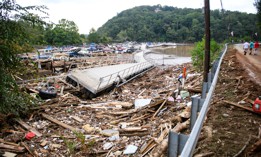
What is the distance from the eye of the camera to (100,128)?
376 inches

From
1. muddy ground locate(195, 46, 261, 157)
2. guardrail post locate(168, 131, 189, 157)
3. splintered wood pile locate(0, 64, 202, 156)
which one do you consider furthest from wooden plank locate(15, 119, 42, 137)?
guardrail post locate(168, 131, 189, 157)

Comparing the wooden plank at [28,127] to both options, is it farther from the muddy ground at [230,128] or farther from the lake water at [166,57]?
the lake water at [166,57]

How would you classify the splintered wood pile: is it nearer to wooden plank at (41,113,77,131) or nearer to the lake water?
wooden plank at (41,113,77,131)

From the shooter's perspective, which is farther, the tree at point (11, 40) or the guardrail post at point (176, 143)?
the tree at point (11, 40)

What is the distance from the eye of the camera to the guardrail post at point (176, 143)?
2.90 m

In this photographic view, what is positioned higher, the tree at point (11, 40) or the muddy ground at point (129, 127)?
the tree at point (11, 40)

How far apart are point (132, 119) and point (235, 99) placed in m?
4.68

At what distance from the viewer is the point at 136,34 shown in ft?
579

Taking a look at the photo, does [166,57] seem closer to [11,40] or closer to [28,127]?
[28,127]

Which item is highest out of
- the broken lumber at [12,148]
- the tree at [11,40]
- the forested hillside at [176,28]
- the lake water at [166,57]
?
the forested hillside at [176,28]

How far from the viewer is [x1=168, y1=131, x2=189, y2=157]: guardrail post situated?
2900mm

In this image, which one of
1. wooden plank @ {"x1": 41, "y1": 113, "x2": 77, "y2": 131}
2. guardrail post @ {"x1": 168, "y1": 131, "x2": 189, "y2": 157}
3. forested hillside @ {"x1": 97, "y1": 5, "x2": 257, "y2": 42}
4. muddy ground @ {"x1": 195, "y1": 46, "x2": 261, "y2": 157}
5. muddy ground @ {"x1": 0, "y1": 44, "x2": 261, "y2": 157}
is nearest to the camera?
guardrail post @ {"x1": 168, "y1": 131, "x2": 189, "y2": 157}

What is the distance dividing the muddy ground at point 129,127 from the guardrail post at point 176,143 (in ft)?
5.04

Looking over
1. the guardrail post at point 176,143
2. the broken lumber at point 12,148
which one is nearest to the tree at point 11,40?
the broken lumber at point 12,148
